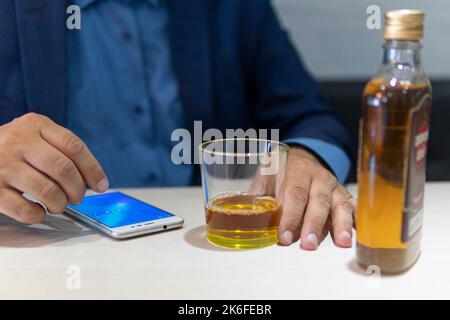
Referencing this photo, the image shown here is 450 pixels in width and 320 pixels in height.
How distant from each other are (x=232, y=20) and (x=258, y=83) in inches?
6.5

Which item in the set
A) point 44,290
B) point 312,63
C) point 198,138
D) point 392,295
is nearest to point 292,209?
point 392,295

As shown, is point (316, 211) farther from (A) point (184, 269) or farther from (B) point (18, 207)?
(B) point (18, 207)

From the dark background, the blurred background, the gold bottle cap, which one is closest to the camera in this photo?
A: the gold bottle cap

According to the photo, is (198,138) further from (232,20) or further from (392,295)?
(392,295)

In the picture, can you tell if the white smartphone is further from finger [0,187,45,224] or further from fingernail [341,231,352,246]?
fingernail [341,231,352,246]

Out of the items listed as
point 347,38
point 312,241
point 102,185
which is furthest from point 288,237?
point 347,38

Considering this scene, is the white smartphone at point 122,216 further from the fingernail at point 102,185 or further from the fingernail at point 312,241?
the fingernail at point 312,241

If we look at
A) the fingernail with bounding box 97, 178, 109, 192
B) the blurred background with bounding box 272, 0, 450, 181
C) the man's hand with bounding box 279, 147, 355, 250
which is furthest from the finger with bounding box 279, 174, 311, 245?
the blurred background with bounding box 272, 0, 450, 181

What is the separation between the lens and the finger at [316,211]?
0.78 meters

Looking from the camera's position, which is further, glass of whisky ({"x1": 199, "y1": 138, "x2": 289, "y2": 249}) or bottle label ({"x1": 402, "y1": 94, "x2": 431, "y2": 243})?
glass of whisky ({"x1": 199, "y1": 138, "x2": 289, "y2": 249})

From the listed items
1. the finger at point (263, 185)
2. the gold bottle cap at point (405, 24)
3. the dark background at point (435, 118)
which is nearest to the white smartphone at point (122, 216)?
the finger at point (263, 185)

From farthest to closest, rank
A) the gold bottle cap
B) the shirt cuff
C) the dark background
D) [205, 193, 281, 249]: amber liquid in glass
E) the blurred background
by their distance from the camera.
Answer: the blurred background < the dark background < the shirt cuff < [205, 193, 281, 249]: amber liquid in glass < the gold bottle cap

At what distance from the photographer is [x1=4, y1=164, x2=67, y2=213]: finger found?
80 cm

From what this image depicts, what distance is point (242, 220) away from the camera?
761 mm
